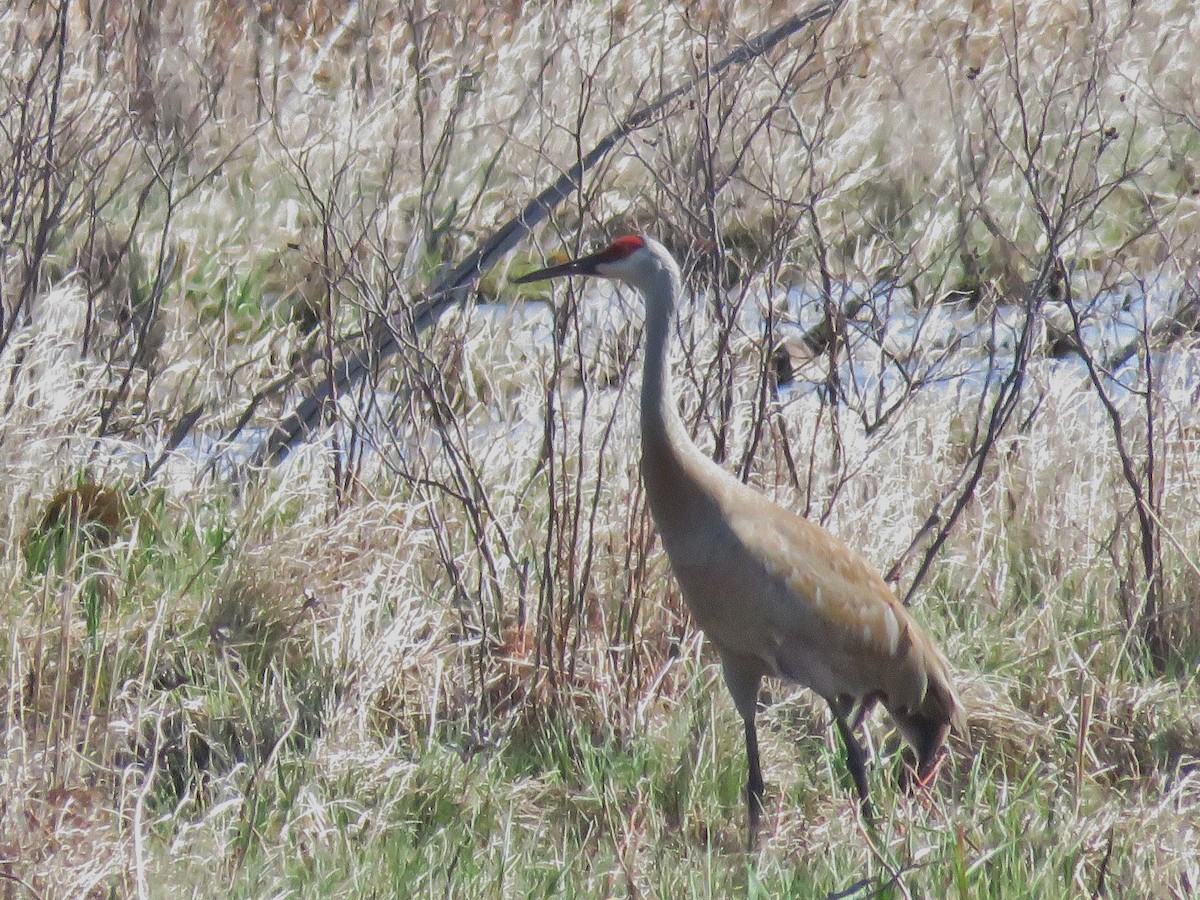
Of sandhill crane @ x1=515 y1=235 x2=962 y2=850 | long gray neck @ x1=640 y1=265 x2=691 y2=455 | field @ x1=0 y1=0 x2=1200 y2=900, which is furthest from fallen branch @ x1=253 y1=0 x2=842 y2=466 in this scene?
sandhill crane @ x1=515 y1=235 x2=962 y2=850

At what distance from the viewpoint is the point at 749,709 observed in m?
3.86

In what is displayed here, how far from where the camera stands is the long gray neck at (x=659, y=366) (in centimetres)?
363

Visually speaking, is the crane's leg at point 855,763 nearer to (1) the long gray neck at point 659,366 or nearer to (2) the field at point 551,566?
(2) the field at point 551,566

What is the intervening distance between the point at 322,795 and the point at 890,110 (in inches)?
256

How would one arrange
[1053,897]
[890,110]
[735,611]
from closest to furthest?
[1053,897] → [735,611] → [890,110]

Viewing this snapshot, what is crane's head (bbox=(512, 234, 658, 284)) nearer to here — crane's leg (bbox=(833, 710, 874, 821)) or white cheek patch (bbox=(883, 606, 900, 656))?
white cheek patch (bbox=(883, 606, 900, 656))

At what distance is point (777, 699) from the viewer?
454cm

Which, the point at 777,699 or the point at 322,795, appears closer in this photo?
the point at 322,795

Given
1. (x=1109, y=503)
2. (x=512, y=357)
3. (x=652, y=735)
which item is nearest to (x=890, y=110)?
(x=512, y=357)

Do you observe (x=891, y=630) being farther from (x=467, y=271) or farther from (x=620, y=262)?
(x=467, y=271)

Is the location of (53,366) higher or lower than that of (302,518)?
higher

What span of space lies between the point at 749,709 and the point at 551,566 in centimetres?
93

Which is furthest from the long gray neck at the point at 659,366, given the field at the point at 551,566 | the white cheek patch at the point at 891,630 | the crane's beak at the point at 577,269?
the white cheek patch at the point at 891,630

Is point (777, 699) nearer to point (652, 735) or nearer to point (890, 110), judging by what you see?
point (652, 735)
